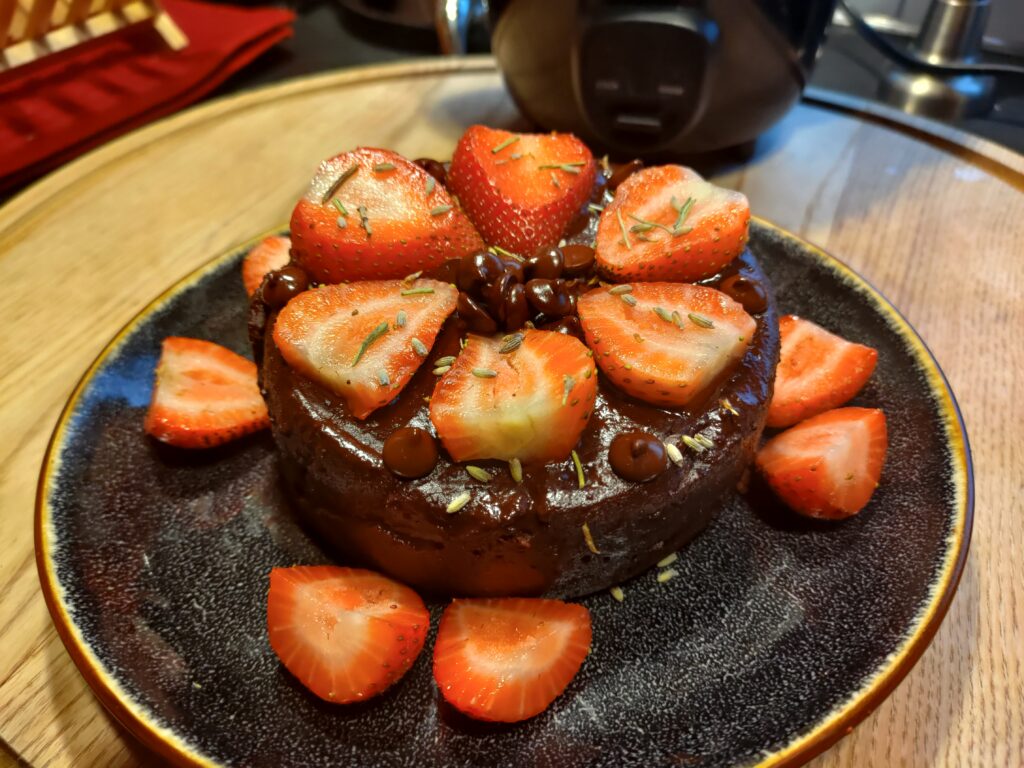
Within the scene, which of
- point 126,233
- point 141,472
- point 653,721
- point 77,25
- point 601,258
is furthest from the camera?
point 77,25

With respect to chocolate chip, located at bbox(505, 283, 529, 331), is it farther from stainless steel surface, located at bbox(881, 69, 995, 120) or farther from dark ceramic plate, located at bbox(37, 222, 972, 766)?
stainless steel surface, located at bbox(881, 69, 995, 120)

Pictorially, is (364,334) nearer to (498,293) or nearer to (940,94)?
(498,293)

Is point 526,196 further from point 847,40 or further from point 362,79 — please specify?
point 847,40

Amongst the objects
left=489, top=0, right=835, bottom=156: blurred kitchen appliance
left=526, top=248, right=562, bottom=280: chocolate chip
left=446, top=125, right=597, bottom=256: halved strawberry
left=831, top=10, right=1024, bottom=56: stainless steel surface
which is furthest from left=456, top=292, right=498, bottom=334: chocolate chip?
left=831, top=10, right=1024, bottom=56: stainless steel surface

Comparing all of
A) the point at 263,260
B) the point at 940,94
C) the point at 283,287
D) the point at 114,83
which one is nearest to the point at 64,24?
the point at 114,83

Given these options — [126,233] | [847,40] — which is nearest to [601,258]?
[126,233]

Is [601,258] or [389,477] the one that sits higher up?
[601,258]

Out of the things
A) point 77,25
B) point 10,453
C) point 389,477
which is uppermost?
point 77,25
